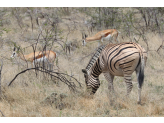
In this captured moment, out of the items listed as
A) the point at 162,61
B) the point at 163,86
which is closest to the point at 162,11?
the point at 162,61

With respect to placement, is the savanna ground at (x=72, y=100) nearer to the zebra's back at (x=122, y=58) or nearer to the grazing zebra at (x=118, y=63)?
the grazing zebra at (x=118, y=63)

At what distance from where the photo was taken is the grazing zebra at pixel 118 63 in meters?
5.14

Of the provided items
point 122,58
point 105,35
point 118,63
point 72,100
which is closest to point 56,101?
point 72,100

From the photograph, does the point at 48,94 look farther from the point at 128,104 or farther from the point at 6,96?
the point at 128,104

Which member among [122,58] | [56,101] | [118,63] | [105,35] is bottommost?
[56,101]

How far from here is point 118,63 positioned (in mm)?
5293

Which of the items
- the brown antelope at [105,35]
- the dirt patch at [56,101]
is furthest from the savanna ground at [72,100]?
the brown antelope at [105,35]

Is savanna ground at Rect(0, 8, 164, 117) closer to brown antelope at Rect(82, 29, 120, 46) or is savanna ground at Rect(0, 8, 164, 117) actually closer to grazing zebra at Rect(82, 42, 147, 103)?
grazing zebra at Rect(82, 42, 147, 103)

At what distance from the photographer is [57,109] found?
491 cm

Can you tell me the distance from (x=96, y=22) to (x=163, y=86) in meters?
7.84

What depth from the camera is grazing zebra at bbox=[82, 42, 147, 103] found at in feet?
16.9

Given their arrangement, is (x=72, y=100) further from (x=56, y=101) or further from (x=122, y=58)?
(x=122, y=58)

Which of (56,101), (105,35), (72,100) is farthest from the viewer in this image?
(105,35)
